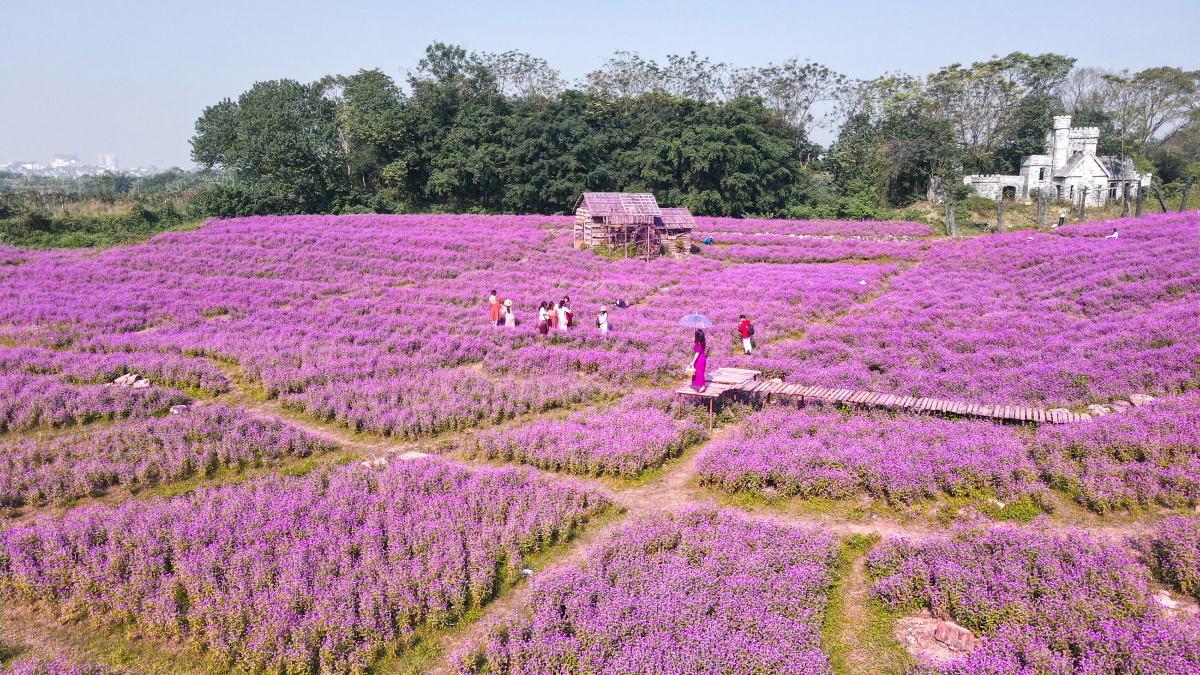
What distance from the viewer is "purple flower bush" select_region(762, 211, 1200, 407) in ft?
39.2

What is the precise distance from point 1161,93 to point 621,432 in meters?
91.0

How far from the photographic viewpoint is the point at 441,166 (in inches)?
2243

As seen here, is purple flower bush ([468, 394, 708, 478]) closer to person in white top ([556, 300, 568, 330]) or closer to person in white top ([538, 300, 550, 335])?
person in white top ([538, 300, 550, 335])

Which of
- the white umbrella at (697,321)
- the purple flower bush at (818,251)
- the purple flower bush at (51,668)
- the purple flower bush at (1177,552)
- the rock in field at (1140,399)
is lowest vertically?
the purple flower bush at (51,668)

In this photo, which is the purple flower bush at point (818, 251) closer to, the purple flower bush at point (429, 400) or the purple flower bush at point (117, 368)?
the purple flower bush at point (429, 400)

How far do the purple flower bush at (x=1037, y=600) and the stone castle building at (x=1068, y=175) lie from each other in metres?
63.3

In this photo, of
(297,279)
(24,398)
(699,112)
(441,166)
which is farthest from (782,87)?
(24,398)

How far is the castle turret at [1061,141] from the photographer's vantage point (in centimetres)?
5997

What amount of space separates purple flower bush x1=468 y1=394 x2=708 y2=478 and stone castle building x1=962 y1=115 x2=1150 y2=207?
202 ft

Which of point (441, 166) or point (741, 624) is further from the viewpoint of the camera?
point (441, 166)

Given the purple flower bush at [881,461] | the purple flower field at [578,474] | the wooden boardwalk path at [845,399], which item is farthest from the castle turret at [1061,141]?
the purple flower bush at [881,461]

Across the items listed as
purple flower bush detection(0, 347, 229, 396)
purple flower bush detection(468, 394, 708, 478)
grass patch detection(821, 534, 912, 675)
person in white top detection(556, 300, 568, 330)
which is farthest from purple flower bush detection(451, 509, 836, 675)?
purple flower bush detection(0, 347, 229, 396)

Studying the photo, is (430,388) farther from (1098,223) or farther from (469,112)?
(469,112)

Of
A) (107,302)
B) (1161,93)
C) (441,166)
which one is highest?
(1161,93)
